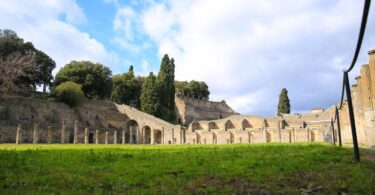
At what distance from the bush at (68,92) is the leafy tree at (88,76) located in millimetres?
4769

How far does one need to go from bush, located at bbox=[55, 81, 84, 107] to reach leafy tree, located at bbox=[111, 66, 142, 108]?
45.2 feet

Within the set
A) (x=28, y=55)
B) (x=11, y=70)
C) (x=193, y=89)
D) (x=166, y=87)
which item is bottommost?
(x=166, y=87)

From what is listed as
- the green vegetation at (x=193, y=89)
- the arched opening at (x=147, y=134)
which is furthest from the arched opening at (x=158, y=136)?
the green vegetation at (x=193, y=89)

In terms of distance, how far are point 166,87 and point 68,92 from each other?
16.1m

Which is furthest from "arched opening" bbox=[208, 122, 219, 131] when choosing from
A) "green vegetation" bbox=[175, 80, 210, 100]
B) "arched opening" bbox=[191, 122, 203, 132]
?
"green vegetation" bbox=[175, 80, 210, 100]

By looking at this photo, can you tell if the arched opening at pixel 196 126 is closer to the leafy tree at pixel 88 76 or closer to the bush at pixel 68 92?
the leafy tree at pixel 88 76

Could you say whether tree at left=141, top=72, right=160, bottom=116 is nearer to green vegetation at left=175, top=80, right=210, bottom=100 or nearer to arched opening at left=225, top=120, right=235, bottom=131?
arched opening at left=225, top=120, right=235, bottom=131

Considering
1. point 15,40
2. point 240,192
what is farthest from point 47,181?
point 15,40

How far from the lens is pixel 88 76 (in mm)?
65500

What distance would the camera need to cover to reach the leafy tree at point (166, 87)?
63906 mm

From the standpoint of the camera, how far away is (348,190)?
6055 millimetres

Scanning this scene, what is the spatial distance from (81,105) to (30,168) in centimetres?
5676

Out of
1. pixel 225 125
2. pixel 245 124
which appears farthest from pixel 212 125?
pixel 245 124

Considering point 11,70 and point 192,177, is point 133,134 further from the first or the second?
point 192,177
